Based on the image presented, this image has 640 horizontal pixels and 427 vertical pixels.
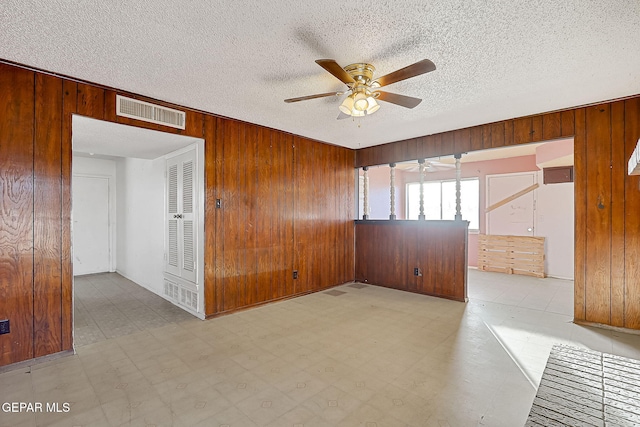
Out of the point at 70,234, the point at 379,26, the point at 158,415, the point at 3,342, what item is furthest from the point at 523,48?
the point at 3,342

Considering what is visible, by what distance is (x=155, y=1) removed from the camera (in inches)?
71.9

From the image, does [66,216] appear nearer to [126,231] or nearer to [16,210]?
[16,210]

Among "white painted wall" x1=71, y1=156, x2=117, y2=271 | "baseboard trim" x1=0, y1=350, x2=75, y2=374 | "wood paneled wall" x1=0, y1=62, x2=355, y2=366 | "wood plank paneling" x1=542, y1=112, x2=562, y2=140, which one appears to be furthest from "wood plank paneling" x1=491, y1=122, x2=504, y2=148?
"white painted wall" x1=71, y1=156, x2=117, y2=271

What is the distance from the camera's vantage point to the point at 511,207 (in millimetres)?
6879

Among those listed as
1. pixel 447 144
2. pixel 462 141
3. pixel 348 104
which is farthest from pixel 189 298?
pixel 462 141

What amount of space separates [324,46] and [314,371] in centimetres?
253

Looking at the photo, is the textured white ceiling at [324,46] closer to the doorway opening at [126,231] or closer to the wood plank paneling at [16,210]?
the wood plank paneling at [16,210]

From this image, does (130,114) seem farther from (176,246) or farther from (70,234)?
(176,246)

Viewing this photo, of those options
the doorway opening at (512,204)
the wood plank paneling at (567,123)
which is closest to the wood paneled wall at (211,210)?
Result: the doorway opening at (512,204)

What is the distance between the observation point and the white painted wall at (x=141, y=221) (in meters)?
4.85

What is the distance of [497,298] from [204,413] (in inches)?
173

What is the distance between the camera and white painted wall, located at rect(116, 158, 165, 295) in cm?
485

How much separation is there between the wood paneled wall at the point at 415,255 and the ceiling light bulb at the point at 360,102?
116 inches

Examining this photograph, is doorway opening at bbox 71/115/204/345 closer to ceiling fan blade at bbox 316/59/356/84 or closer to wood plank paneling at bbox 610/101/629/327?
ceiling fan blade at bbox 316/59/356/84
